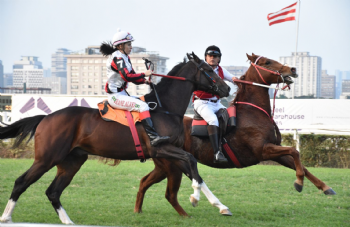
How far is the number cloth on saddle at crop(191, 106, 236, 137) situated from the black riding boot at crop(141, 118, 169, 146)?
3.59 feet

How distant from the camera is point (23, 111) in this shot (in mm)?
17672

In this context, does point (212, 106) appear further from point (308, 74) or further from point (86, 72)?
point (308, 74)

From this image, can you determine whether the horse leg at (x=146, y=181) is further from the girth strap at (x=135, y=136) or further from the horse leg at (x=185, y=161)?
the horse leg at (x=185, y=161)

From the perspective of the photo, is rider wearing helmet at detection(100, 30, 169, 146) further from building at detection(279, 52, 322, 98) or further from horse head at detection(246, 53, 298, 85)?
building at detection(279, 52, 322, 98)

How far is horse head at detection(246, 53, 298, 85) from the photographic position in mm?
6430

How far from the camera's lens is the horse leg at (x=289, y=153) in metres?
5.84

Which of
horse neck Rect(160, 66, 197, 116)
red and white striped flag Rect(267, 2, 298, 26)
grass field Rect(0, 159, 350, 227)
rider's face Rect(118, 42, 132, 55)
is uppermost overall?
red and white striped flag Rect(267, 2, 298, 26)

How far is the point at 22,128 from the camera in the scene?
6098 mm

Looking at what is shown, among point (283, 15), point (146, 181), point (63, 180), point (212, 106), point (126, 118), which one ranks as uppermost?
point (283, 15)

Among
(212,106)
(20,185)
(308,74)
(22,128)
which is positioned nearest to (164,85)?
(212,106)

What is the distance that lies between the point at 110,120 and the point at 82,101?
1178 centimetres

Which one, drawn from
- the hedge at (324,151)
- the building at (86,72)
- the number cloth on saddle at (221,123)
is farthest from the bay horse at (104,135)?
the building at (86,72)

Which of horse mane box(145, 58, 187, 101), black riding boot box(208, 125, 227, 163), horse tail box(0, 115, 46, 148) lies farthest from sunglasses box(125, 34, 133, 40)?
black riding boot box(208, 125, 227, 163)

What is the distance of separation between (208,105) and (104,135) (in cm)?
174
